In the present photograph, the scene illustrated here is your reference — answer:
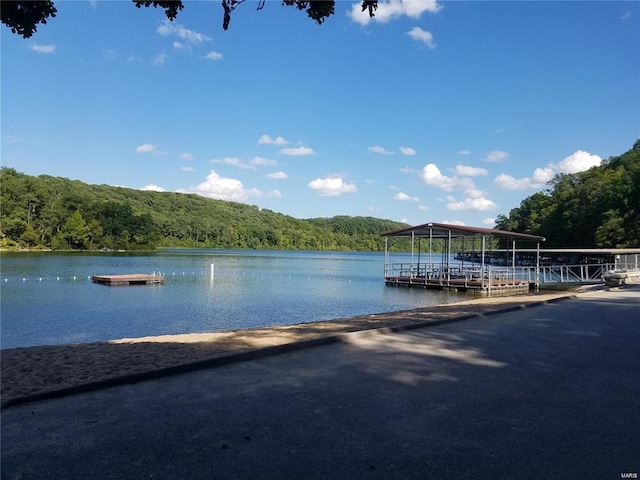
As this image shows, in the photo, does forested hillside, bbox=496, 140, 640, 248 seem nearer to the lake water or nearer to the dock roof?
the dock roof

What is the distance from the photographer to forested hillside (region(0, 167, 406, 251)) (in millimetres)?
84312

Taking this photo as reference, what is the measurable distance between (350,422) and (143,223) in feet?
351

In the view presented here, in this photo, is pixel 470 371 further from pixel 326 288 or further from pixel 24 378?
pixel 326 288

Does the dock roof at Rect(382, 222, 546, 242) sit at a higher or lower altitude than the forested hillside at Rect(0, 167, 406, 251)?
lower

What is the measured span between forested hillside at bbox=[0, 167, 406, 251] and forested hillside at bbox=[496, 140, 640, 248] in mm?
76529

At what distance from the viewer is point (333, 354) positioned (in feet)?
21.7

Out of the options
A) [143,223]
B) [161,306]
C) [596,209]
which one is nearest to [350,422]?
[161,306]

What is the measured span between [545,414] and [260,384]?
288 centimetres

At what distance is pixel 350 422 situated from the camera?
396 cm

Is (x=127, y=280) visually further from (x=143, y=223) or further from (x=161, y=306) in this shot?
(x=143, y=223)

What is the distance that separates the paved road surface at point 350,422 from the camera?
3.14 m

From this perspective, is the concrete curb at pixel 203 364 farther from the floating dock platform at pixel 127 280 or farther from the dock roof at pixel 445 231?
the floating dock platform at pixel 127 280

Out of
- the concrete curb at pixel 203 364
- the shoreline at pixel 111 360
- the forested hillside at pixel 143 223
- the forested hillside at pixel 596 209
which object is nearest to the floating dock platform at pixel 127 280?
the shoreline at pixel 111 360

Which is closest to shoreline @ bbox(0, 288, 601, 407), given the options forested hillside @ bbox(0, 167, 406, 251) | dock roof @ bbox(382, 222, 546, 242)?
dock roof @ bbox(382, 222, 546, 242)
